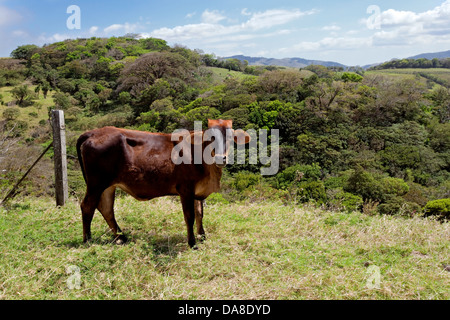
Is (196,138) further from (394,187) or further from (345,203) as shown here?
(394,187)

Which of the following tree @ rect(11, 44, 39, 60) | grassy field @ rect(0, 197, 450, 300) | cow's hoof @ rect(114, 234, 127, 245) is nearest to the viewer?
grassy field @ rect(0, 197, 450, 300)

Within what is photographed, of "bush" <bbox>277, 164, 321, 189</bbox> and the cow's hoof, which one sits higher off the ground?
the cow's hoof

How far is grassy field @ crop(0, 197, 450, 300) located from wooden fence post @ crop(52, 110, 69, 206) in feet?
1.04

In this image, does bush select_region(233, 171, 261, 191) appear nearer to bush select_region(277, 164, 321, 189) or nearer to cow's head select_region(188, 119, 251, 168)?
bush select_region(277, 164, 321, 189)

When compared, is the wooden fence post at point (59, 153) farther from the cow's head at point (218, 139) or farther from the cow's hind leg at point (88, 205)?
the cow's head at point (218, 139)

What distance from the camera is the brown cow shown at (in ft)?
13.7

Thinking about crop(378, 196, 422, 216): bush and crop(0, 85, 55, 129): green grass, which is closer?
crop(378, 196, 422, 216): bush

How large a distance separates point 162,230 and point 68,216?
1.60 meters

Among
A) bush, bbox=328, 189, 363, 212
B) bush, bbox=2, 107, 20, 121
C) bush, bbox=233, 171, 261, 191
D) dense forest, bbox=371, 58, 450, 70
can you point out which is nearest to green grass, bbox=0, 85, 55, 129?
bush, bbox=2, 107, 20, 121

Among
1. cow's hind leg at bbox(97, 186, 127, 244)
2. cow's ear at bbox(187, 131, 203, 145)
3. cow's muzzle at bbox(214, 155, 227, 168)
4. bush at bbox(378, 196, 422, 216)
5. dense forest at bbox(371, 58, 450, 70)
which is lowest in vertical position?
bush at bbox(378, 196, 422, 216)

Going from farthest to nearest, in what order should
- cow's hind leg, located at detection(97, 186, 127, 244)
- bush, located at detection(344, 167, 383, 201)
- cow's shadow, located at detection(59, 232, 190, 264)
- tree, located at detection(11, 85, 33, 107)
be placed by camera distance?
tree, located at detection(11, 85, 33, 107) < bush, located at detection(344, 167, 383, 201) < cow's hind leg, located at detection(97, 186, 127, 244) < cow's shadow, located at detection(59, 232, 190, 264)

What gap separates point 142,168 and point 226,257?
4.99ft

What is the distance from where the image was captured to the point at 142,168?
13.8ft

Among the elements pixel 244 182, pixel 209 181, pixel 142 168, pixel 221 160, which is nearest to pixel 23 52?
pixel 244 182
